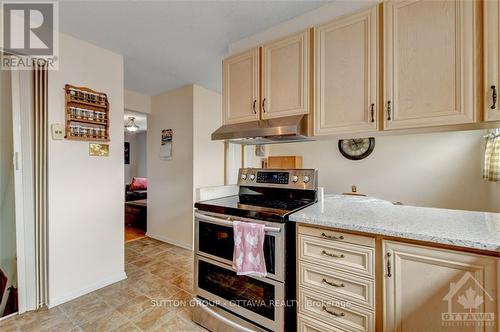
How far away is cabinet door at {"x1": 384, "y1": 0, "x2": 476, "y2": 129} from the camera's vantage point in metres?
1.20

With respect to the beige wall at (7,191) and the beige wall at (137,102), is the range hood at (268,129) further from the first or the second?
the beige wall at (137,102)

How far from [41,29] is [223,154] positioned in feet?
8.38

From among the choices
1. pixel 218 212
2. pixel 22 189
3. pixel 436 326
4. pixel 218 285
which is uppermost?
pixel 22 189

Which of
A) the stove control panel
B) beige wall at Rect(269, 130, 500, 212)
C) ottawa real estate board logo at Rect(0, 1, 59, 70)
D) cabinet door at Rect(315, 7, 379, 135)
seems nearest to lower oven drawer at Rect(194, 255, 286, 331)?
the stove control panel

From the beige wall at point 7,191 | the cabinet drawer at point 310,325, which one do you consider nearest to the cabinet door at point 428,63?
the cabinet drawer at point 310,325

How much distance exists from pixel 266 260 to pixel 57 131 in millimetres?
2091

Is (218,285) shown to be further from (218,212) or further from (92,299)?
(92,299)

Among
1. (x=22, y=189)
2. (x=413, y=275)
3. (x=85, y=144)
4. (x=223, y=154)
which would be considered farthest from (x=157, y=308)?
(x=223, y=154)

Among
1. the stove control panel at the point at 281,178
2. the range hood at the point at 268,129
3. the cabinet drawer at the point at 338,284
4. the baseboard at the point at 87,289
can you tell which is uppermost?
the range hood at the point at 268,129

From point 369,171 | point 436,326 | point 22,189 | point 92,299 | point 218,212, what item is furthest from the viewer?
point 369,171

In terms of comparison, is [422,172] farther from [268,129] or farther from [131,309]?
[131,309]

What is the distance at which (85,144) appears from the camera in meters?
2.16

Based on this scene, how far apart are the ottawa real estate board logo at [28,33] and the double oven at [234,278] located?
195cm

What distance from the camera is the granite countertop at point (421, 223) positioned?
96cm
